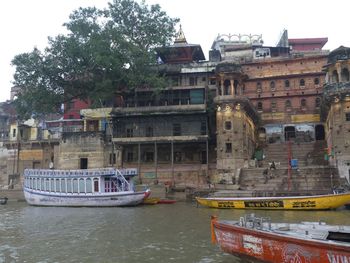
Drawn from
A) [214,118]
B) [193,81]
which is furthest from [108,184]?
[193,81]

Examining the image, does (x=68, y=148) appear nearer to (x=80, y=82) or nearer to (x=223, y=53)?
(x=80, y=82)

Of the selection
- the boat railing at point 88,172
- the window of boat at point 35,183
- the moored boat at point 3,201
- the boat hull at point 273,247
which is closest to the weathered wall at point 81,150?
the moored boat at point 3,201

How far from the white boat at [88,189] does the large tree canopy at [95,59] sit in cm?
1181

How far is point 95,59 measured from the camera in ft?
132

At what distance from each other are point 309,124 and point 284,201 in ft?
80.8

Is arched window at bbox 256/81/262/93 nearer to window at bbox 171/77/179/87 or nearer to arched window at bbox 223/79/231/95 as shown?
window at bbox 171/77/179/87

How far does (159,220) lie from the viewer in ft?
72.2

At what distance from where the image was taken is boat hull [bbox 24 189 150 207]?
3117 cm

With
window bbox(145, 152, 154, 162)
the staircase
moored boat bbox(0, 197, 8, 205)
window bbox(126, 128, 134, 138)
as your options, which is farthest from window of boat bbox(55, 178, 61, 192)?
the staircase

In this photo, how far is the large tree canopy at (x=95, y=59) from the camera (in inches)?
1639

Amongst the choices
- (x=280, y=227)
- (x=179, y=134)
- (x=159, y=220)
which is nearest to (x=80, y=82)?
(x=179, y=134)

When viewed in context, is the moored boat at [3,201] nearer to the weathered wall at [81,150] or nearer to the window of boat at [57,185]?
the window of boat at [57,185]

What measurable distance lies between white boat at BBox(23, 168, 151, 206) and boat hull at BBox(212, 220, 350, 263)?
19.2m

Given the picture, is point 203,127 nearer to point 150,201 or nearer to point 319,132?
point 150,201
